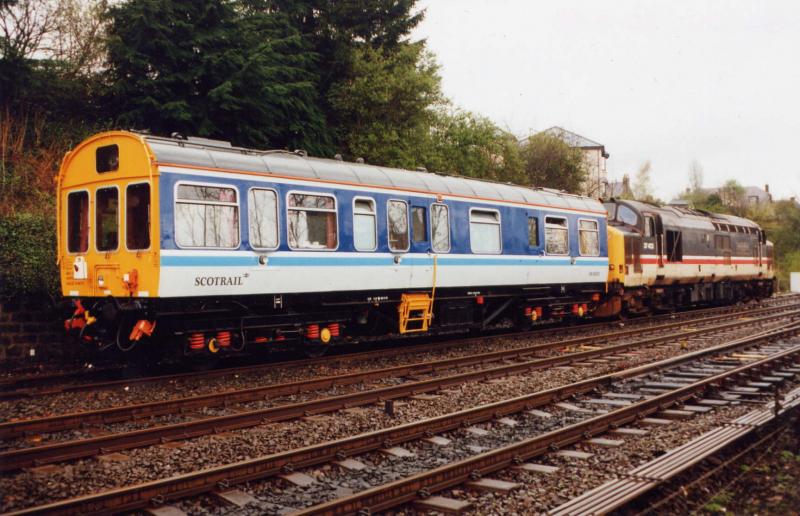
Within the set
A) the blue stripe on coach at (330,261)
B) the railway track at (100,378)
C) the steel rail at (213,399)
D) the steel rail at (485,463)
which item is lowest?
the steel rail at (485,463)

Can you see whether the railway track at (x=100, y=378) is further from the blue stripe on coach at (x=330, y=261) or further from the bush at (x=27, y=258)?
the bush at (x=27, y=258)

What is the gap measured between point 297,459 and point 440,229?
8663mm

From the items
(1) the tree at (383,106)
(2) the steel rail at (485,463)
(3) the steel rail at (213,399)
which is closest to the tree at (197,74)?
(1) the tree at (383,106)

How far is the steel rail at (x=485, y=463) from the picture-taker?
17.5 ft

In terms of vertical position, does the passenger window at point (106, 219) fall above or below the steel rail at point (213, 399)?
above

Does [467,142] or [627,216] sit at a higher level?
[467,142]

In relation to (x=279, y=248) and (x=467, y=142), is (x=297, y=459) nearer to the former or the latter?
(x=279, y=248)

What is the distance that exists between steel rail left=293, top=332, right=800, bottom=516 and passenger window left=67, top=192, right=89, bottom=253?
26.1ft

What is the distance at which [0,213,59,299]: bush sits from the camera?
1305cm

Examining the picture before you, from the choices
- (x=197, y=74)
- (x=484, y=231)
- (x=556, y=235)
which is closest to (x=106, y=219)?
(x=484, y=231)

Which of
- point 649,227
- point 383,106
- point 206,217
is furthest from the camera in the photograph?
point 383,106

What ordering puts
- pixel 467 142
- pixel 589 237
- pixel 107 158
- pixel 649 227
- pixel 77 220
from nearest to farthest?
pixel 107 158, pixel 77 220, pixel 589 237, pixel 649 227, pixel 467 142

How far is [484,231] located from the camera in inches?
619

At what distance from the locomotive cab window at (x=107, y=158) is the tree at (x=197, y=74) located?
8.13m
